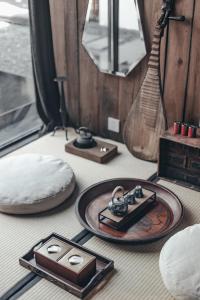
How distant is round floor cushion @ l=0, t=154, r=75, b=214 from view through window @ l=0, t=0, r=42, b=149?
674 mm

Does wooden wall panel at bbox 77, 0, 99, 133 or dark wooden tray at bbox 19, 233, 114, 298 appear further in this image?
wooden wall panel at bbox 77, 0, 99, 133

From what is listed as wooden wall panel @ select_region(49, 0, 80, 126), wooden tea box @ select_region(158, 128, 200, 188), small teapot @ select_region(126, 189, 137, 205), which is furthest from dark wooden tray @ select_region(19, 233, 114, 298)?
wooden wall panel @ select_region(49, 0, 80, 126)

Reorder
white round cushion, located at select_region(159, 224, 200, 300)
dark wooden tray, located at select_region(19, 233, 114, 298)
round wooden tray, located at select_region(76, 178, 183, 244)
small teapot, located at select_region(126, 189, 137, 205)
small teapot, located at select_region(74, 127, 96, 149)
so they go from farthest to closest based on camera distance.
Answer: small teapot, located at select_region(74, 127, 96, 149)
small teapot, located at select_region(126, 189, 137, 205)
round wooden tray, located at select_region(76, 178, 183, 244)
dark wooden tray, located at select_region(19, 233, 114, 298)
white round cushion, located at select_region(159, 224, 200, 300)

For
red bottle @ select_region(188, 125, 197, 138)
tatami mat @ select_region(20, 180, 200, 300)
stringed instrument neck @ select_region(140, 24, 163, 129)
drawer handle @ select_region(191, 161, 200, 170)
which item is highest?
stringed instrument neck @ select_region(140, 24, 163, 129)

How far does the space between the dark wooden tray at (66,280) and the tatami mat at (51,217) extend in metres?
0.06

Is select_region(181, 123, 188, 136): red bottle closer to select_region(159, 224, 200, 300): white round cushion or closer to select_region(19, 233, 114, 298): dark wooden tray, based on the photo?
select_region(159, 224, 200, 300): white round cushion

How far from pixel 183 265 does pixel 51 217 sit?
0.93m

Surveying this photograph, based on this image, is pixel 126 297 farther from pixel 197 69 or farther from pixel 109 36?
pixel 109 36

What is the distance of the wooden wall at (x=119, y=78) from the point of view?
2828mm

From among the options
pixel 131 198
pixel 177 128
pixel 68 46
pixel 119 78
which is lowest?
pixel 131 198

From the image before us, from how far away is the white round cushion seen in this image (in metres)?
1.89

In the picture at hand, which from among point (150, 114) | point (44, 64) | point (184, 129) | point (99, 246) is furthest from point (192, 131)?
point (44, 64)

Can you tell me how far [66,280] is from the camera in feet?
6.84

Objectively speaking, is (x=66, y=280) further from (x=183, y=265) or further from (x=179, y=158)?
(x=179, y=158)
